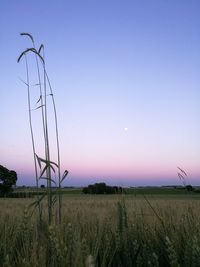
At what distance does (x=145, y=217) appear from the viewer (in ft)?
9.77

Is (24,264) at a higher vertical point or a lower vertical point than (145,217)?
lower

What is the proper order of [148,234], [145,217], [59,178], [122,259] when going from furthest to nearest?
[145,217], [148,234], [59,178], [122,259]

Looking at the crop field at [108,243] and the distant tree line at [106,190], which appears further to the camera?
the distant tree line at [106,190]

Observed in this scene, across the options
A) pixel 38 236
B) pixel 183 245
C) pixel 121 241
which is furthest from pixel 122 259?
pixel 38 236

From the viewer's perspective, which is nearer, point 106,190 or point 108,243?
point 108,243

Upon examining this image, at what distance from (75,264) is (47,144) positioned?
112cm

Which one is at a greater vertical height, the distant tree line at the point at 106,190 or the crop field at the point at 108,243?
the distant tree line at the point at 106,190

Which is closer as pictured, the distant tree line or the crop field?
the crop field

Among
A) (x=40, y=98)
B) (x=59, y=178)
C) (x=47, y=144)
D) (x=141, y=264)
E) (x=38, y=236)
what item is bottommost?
(x=141, y=264)

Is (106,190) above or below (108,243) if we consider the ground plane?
above

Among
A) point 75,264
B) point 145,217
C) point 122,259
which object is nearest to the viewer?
point 75,264

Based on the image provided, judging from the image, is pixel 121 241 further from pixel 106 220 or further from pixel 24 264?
pixel 24 264

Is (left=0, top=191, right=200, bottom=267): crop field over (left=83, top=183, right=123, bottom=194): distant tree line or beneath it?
beneath

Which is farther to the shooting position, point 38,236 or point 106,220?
point 106,220
